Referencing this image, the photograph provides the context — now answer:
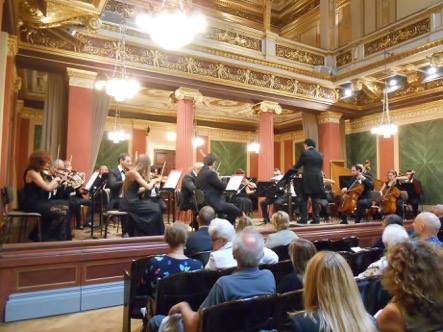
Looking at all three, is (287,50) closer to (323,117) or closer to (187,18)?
(323,117)

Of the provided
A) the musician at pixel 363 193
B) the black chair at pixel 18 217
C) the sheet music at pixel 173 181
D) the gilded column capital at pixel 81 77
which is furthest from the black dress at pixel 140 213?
the musician at pixel 363 193

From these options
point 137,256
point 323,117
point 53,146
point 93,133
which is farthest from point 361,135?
point 137,256

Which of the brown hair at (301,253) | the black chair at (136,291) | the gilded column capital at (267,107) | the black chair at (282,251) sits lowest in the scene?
the black chair at (136,291)

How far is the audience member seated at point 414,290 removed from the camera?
133cm

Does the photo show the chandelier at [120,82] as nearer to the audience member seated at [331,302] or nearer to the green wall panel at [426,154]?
the audience member seated at [331,302]

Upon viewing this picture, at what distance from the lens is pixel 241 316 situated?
1.55 meters

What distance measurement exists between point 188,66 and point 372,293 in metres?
7.07

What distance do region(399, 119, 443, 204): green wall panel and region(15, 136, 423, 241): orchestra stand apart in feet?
6.09

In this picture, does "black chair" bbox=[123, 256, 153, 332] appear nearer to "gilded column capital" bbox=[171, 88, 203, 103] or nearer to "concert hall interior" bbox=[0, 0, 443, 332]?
"concert hall interior" bbox=[0, 0, 443, 332]

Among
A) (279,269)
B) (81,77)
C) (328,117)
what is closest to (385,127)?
(328,117)

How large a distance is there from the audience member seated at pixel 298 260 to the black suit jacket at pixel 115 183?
13.8ft

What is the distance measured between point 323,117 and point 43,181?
855cm

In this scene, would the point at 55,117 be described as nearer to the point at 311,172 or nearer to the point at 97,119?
the point at 97,119

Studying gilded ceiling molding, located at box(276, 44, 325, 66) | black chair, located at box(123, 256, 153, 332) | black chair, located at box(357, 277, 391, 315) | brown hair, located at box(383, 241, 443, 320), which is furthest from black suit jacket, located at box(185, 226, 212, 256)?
gilded ceiling molding, located at box(276, 44, 325, 66)
